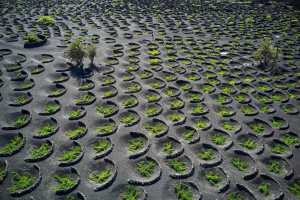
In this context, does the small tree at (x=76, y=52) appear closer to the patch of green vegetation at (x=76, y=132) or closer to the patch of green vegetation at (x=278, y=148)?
the patch of green vegetation at (x=76, y=132)

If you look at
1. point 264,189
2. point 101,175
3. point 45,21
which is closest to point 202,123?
point 264,189

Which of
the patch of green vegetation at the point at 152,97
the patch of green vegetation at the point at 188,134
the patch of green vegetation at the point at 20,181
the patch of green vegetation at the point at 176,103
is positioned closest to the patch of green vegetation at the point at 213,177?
the patch of green vegetation at the point at 188,134

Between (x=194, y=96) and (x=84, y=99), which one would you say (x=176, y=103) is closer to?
(x=194, y=96)

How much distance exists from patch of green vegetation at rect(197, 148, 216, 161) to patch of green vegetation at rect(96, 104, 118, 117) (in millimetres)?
2751

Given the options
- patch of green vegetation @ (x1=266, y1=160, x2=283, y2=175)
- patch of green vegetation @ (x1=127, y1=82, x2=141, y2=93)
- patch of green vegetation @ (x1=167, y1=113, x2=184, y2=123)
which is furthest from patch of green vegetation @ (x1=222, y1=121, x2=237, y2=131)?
patch of green vegetation @ (x1=127, y1=82, x2=141, y2=93)

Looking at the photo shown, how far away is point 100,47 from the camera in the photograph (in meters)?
11.6

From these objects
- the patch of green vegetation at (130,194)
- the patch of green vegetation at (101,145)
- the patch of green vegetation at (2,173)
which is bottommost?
the patch of green vegetation at (130,194)

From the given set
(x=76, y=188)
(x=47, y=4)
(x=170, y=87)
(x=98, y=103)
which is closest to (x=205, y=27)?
(x=170, y=87)

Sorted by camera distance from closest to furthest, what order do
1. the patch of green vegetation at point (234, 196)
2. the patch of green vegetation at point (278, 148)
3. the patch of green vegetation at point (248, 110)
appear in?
the patch of green vegetation at point (234, 196), the patch of green vegetation at point (278, 148), the patch of green vegetation at point (248, 110)

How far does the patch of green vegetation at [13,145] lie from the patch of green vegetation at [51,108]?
1.15 metres

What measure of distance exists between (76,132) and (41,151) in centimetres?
97

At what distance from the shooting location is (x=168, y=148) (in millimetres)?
6320

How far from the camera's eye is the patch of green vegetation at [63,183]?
5138mm

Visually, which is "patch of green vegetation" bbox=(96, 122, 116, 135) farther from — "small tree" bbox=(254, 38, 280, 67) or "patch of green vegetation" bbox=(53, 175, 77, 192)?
"small tree" bbox=(254, 38, 280, 67)
